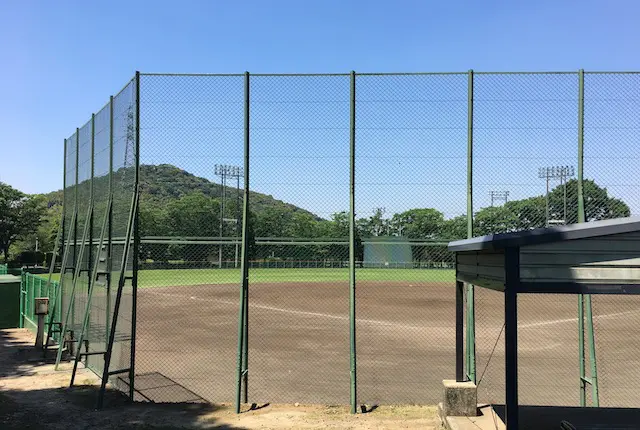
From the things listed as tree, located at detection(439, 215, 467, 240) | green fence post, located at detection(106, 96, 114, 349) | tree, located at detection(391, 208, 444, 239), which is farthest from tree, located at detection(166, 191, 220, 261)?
tree, located at detection(439, 215, 467, 240)

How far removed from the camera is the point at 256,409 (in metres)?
7.07

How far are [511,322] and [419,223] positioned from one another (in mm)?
3460

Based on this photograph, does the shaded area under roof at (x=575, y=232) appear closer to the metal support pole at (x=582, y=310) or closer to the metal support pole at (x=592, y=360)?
the metal support pole at (x=582, y=310)

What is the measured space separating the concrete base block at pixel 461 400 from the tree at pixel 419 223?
2444 millimetres

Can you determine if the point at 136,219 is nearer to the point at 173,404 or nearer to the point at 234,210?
the point at 234,210

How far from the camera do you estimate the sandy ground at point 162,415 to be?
6.43m

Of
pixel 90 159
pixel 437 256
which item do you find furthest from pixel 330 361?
pixel 90 159

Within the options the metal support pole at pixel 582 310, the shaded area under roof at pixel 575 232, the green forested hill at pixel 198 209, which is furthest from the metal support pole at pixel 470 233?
the shaded area under roof at pixel 575 232

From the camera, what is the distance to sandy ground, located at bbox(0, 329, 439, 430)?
643 cm

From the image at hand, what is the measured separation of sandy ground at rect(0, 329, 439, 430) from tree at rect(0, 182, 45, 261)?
2515 inches

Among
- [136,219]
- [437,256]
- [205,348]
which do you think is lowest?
[205,348]

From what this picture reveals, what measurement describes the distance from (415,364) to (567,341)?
5.82 metres

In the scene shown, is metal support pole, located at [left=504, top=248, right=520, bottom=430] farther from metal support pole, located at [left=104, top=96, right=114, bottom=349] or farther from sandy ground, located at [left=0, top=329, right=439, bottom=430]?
metal support pole, located at [left=104, top=96, right=114, bottom=349]

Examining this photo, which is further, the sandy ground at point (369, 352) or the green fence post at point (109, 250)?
the green fence post at point (109, 250)
